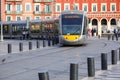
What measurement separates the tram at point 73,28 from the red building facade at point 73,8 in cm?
6401

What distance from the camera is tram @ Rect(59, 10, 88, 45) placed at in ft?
135

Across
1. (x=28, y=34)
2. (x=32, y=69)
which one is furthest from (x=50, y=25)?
(x=32, y=69)

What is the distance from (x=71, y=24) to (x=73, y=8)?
64.4 m

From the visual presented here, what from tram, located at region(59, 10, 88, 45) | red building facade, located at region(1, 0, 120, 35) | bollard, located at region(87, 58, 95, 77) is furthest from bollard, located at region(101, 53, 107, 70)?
red building facade, located at region(1, 0, 120, 35)

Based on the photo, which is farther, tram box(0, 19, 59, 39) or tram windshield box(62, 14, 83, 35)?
tram box(0, 19, 59, 39)

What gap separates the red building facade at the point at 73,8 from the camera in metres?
108

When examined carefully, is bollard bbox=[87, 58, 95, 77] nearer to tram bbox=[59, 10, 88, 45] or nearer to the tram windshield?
tram bbox=[59, 10, 88, 45]

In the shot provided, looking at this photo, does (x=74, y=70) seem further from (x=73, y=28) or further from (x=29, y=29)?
(x=29, y=29)

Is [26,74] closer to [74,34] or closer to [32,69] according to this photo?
[32,69]

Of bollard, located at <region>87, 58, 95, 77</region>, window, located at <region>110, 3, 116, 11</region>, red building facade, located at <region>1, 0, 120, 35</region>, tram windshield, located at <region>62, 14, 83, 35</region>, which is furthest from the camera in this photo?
window, located at <region>110, 3, 116, 11</region>

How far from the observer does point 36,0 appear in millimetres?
111000

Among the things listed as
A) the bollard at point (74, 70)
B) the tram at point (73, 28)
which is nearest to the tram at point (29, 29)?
the tram at point (73, 28)

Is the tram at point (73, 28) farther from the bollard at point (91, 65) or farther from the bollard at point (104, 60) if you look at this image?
the bollard at point (91, 65)

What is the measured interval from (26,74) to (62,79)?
2.31 meters
